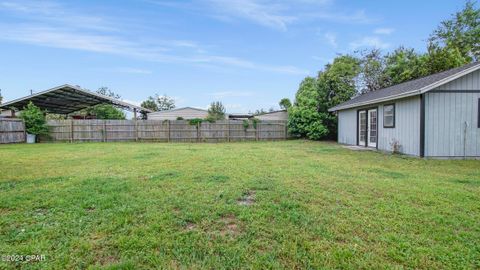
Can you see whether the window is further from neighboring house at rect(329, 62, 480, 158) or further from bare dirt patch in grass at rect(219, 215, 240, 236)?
bare dirt patch in grass at rect(219, 215, 240, 236)

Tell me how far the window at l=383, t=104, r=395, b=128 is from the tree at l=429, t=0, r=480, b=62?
13.0 m

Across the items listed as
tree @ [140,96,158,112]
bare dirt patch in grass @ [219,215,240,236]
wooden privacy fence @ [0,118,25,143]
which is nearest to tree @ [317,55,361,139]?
bare dirt patch in grass @ [219,215,240,236]

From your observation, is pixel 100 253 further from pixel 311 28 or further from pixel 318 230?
pixel 311 28

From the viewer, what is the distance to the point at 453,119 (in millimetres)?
8406

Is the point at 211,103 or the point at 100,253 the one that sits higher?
the point at 211,103

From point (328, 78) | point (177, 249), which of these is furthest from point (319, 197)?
point (328, 78)

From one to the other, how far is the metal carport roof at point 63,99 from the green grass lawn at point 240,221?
13674 millimetres

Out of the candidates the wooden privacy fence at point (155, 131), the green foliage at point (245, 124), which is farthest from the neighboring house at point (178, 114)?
the green foliage at point (245, 124)

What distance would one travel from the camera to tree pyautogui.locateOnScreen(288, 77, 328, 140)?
16984 mm

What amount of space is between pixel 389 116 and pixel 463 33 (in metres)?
16.7

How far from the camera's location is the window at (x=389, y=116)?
399 inches

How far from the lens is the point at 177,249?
7.81 ft

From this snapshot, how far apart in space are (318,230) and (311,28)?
14.5 m

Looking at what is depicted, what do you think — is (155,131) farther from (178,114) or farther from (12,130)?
(12,130)
